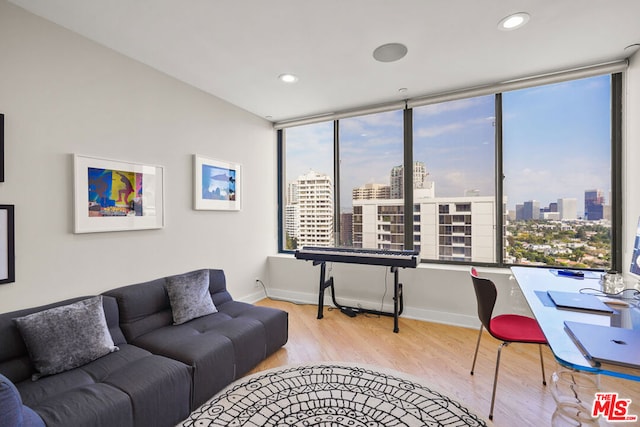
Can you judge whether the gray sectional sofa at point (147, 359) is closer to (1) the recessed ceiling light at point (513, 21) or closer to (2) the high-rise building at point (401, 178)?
(2) the high-rise building at point (401, 178)

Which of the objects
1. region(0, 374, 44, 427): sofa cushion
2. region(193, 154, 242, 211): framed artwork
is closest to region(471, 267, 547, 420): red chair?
region(0, 374, 44, 427): sofa cushion

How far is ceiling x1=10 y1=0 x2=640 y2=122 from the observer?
1.96 m

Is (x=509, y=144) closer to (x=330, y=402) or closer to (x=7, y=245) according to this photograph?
(x=330, y=402)

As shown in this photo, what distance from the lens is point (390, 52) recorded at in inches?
98.7

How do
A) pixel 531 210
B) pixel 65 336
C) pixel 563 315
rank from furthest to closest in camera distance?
pixel 531 210 → pixel 65 336 → pixel 563 315

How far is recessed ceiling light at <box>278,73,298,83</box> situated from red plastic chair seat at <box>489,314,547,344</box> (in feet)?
8.99

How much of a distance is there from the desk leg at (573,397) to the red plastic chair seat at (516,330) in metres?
0.24

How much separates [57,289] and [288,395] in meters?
1.80

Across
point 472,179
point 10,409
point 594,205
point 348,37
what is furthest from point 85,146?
point 594,205

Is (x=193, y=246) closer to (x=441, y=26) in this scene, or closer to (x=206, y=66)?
(x=206, y=66)

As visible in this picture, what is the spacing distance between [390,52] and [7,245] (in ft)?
10.0

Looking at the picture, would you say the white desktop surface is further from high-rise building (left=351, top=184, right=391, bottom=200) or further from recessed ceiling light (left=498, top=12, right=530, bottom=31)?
recessed ceiling light (left=498, top=12, right=530, bottom=31)

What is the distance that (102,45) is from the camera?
7.80 feet

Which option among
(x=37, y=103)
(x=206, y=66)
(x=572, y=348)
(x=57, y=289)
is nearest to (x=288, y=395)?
(x=572, y=348)
